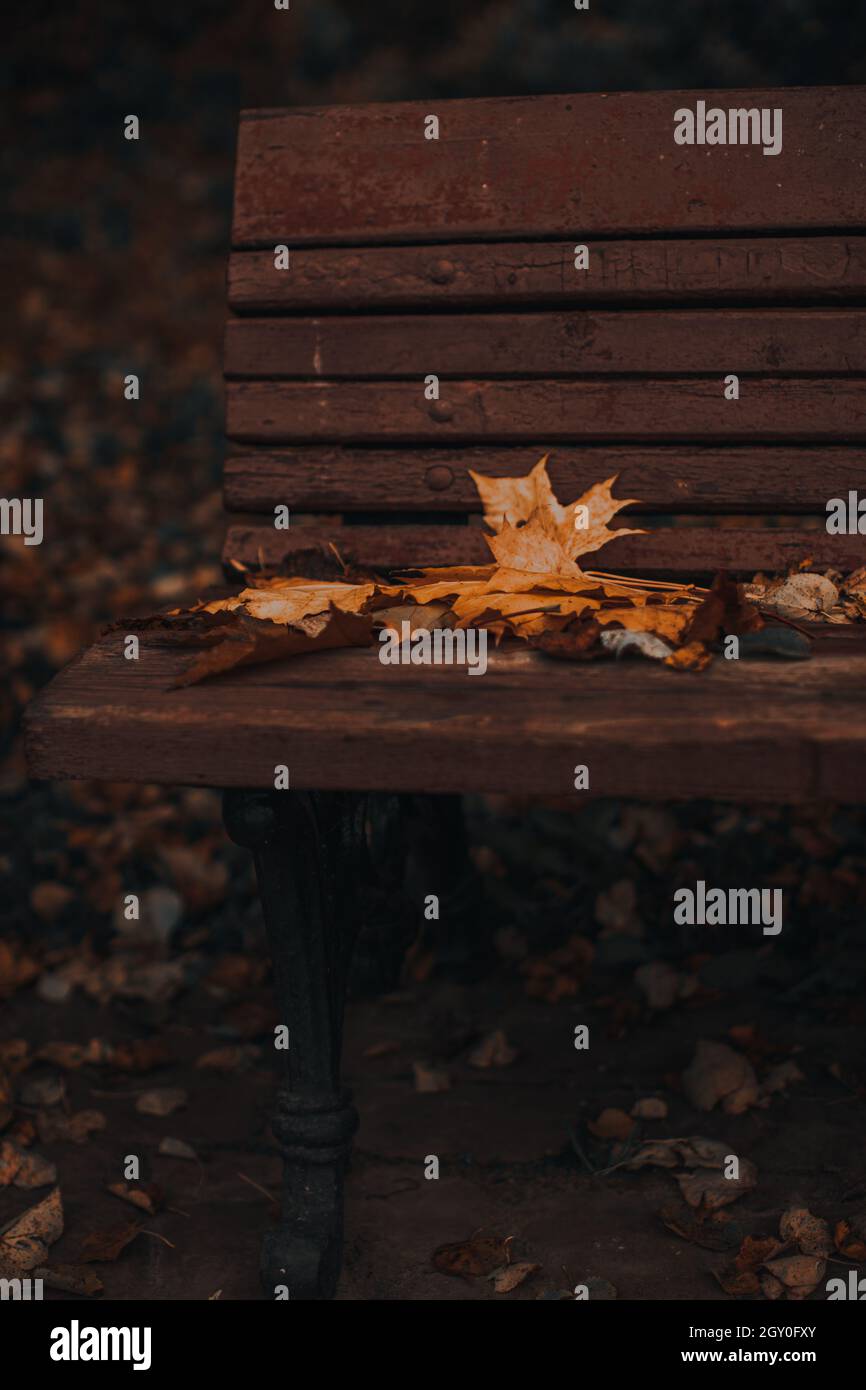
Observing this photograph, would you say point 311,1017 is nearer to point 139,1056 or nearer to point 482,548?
point 139,1056

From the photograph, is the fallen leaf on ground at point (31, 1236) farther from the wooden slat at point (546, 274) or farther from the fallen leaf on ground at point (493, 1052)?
the wooden slat at point (546, 274)

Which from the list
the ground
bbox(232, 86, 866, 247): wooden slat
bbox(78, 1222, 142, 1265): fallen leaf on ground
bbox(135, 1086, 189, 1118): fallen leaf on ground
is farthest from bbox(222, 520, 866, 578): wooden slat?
bbox(78, 1222, 142, 1265): fallen leaf on ground

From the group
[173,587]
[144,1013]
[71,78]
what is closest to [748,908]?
[144,1013]

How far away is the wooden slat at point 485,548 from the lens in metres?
2.25

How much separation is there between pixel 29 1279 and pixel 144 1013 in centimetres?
78

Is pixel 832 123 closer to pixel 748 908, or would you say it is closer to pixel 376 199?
pixel 376 199

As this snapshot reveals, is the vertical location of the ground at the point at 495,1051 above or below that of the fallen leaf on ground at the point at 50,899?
below

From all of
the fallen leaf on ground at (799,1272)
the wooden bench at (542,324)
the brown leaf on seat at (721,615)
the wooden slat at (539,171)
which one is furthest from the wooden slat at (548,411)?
the fallen leaf on ground at (799,1272)

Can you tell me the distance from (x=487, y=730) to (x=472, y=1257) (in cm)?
79

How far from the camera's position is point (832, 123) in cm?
224

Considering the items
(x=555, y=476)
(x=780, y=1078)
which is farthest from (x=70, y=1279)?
(x=555, y=476)

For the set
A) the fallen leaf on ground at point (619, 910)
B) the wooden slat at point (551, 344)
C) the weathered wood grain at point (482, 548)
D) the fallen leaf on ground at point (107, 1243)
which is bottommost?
the fallen leaf on ground at point (107, 1243)

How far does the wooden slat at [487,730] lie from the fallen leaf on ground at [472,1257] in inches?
28.4

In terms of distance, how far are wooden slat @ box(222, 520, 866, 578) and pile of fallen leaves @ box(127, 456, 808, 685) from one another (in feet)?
0.25
